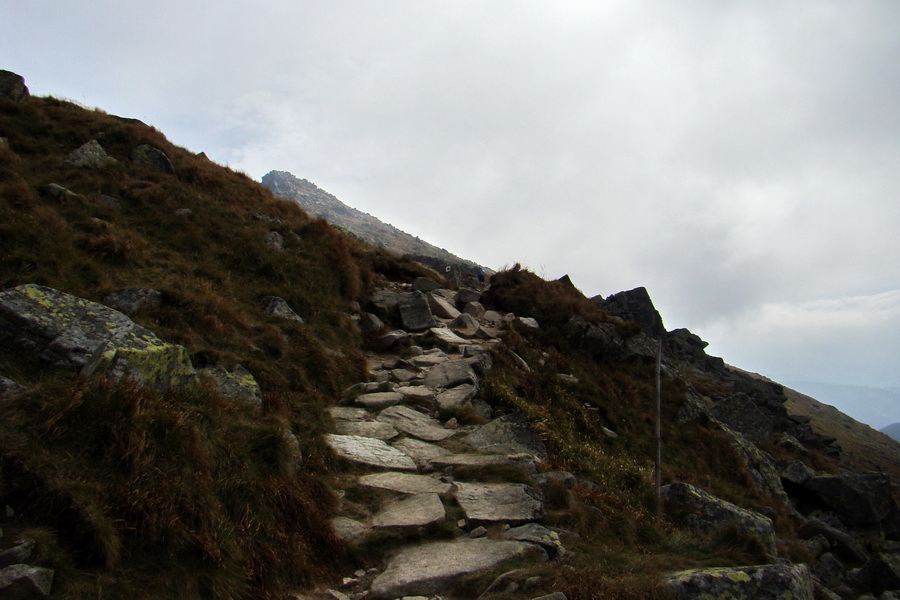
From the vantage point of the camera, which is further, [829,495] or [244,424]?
[829,495]

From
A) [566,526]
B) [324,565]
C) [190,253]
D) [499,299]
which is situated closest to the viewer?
[324,565]

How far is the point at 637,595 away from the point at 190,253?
13785 millimetres

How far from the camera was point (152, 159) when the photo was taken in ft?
61.3

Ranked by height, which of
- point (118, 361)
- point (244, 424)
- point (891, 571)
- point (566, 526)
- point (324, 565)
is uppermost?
point (118, 361)

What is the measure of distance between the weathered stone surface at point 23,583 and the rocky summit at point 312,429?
0.06ft

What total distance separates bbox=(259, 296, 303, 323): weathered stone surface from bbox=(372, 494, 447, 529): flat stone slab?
23.4 ft

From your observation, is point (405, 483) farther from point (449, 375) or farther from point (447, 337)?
point (447, 337)

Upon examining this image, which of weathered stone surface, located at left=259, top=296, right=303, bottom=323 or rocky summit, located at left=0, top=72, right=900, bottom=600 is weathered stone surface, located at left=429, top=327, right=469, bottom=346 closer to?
rocky summit, located at left=0, top=72, right=900, bottom=600

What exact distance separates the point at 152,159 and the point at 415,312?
11531 mm

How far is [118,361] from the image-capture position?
6078mm

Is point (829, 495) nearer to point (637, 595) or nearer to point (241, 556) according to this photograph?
point (637, 595)

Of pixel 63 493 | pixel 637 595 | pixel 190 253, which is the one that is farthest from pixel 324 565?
pixel 190 253

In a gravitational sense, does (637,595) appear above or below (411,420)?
below

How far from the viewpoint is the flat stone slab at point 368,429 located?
998 centimetres
